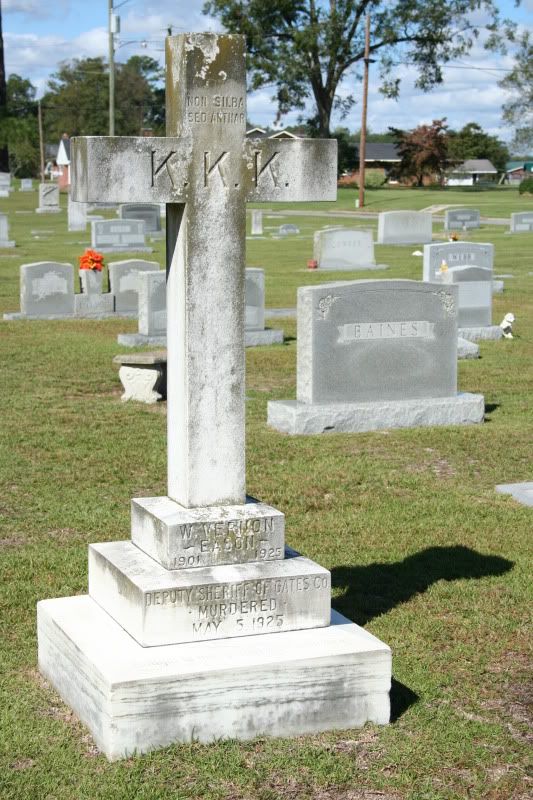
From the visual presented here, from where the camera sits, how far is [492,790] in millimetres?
4246

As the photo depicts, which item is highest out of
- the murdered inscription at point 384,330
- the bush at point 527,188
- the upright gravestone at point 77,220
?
the bush at point 527,188

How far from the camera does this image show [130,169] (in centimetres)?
450

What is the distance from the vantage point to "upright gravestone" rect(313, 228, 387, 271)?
2712cm

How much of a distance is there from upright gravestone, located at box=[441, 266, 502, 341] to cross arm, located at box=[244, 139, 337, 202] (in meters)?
11.2

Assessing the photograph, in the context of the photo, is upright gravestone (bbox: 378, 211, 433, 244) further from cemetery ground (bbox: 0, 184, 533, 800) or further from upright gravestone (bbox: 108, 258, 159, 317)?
cemetery ground (bbox: 0, 184, 533, 800)

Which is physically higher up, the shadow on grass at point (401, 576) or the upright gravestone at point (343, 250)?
the upright gravestone at point (343, 250)

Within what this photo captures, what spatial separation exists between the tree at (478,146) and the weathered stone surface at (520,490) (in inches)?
3585

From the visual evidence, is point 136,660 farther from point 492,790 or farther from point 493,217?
point 493,217

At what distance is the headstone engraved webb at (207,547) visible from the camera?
4457 millimetres

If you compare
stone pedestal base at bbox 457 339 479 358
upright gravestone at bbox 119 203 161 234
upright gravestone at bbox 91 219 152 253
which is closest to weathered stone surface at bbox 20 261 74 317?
stone pedestal base at bbox 457 339 479 358

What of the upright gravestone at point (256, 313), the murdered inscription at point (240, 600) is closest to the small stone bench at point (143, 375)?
the upright gravestone at point (256, 313)

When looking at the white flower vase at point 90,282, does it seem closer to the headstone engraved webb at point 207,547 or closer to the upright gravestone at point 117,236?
the upright gravestone at point 117,236

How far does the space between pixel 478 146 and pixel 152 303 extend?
295 feet

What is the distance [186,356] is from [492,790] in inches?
76.4
